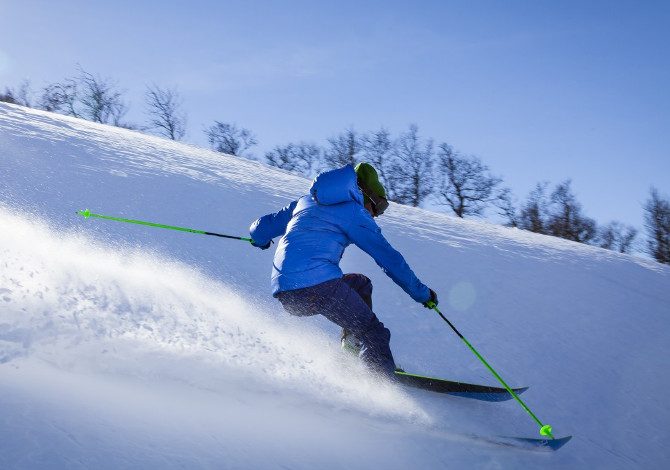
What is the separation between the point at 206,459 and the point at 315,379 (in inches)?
56.4

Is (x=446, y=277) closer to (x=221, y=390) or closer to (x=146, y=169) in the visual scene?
(x=221, y=390)

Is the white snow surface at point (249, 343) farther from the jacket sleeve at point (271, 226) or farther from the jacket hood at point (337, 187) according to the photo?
the jacket hood at point (337, 187)

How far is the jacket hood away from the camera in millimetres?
3342

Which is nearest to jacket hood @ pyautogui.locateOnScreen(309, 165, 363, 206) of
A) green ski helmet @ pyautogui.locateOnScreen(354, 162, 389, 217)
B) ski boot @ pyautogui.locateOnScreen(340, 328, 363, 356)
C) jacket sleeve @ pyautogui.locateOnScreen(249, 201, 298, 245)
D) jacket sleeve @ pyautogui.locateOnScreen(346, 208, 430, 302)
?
jacket sleeve @ pyautogui.locateOnScreen(346, 208, 430, 302)

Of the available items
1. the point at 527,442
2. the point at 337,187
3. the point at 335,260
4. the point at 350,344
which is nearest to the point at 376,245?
the point at 335,260

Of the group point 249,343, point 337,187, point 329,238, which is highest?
point 337,187

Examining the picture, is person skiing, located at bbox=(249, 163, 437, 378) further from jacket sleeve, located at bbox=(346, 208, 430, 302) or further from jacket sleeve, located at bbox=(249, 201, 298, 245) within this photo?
jacket sleeve, located at bbox=(249, 201, 298, 245)

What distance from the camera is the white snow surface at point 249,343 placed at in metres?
2.02

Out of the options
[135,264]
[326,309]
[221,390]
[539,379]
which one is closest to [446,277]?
[539,379]

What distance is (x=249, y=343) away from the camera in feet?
11.5

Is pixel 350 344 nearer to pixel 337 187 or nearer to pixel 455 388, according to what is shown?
pixel 455 388

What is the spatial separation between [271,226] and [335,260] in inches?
36.9

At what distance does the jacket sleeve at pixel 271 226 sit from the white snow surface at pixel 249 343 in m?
0.64

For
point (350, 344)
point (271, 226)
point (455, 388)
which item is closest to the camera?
point (455, 388)
